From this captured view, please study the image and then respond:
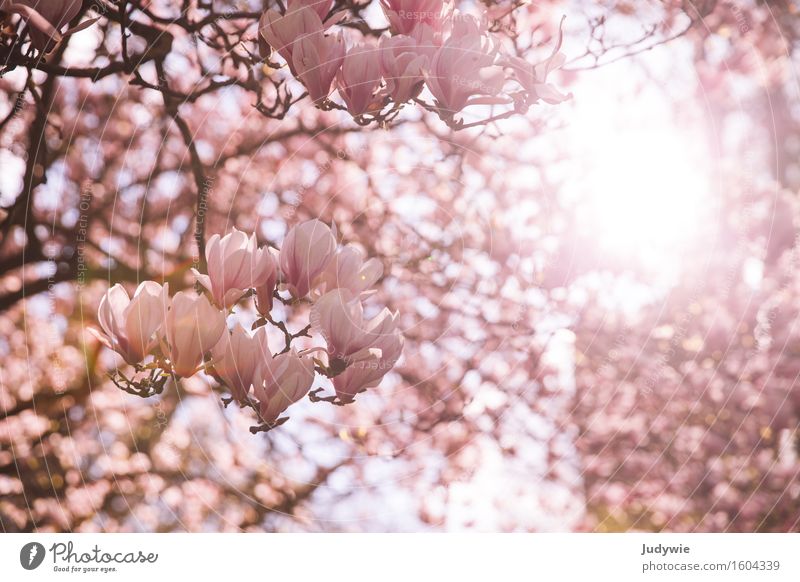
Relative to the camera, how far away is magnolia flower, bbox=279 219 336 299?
4.84 ft

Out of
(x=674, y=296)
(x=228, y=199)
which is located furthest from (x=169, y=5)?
(x=674, y=296)

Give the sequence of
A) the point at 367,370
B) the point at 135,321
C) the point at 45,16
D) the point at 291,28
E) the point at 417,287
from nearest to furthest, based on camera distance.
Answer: the point at 135,321 → the point at 367,370 → the point at 291,28 → the point at 45,16 → the point at 417,287

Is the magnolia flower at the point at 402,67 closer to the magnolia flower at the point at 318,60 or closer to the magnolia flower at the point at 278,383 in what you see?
the magnolia flower at the point at 318,60

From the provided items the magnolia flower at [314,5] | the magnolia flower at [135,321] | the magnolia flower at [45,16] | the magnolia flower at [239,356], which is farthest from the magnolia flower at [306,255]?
the magnolia flower at [45,16]

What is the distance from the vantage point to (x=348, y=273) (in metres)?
1.52

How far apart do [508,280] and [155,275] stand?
1672 mm

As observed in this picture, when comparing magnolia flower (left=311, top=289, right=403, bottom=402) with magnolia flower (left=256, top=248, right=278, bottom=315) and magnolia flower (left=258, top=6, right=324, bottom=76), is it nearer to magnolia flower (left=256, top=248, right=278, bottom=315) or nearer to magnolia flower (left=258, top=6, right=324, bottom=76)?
magnolia flower (left=256, top=248, right=278, bottom=315)

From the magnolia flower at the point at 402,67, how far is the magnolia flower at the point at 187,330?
2.06 ft

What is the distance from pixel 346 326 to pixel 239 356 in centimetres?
23

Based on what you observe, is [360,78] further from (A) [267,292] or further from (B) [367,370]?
(B) [367,370]

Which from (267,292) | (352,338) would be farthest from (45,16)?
(352,338)

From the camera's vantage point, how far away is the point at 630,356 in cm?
352

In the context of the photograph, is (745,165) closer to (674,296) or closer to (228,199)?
(674,296)

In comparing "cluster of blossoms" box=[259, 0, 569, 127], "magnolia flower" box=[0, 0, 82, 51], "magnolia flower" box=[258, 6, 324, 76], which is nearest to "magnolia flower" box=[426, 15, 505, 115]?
"cluster of blossoms" box=[259, 0, 569, 127]
